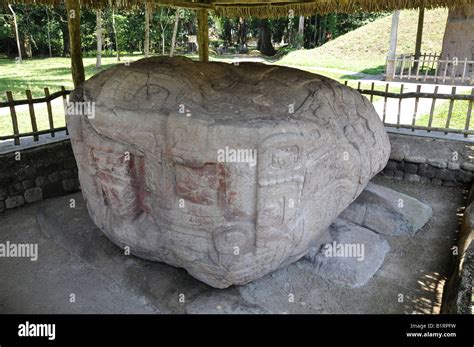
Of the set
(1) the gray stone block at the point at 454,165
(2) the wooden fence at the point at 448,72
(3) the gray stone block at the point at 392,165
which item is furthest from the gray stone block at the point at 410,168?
(2) the wooden fence at the point at 448,72

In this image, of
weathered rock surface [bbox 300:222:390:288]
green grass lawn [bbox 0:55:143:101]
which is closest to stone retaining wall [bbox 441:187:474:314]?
weathered rock surface [bbox 300:222:390:288]

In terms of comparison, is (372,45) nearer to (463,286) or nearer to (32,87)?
(32,87)

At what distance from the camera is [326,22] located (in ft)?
90.3

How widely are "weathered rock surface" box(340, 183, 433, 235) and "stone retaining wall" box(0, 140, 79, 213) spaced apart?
154 inches

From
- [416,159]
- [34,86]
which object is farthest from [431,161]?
[34,86]

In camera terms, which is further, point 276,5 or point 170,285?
point 276,5

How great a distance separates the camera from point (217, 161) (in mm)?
3092

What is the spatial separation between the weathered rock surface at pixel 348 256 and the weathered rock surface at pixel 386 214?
1.02 ft

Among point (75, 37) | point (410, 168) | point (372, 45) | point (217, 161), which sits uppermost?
point (75, 37)

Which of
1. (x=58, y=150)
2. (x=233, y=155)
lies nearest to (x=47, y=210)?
(x=58, y=150)

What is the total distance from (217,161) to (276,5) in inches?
224

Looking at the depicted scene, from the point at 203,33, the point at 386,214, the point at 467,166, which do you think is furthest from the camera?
the point at 203,33
